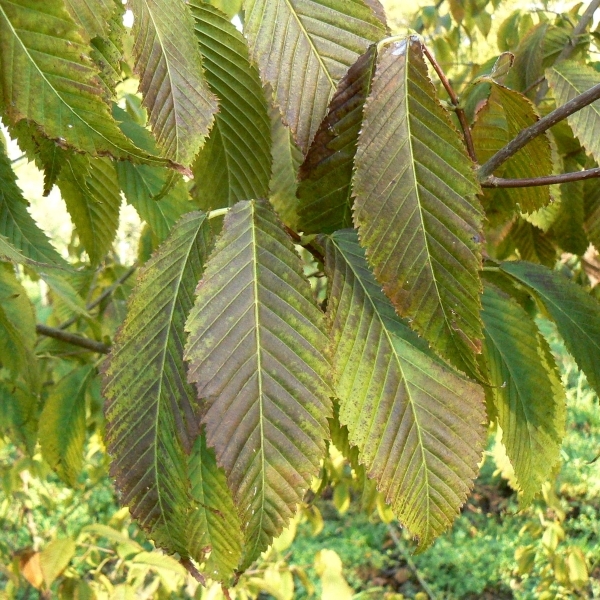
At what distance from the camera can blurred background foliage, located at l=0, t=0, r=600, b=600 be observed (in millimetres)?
1578

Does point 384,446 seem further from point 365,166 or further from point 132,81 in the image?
point 132,81

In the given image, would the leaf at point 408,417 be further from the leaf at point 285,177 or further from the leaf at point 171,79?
the leaf at point 285,177

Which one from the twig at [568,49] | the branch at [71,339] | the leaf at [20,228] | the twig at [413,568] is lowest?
the twig at [413,568]

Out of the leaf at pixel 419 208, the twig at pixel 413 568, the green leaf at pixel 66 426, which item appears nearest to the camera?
the leaf at pixel 419 208

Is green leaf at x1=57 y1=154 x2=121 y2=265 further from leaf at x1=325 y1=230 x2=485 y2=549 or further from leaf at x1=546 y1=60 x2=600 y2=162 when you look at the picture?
leaf at x1=546 y1=60 x2=600 y2=162

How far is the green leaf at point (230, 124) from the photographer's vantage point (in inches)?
28.0

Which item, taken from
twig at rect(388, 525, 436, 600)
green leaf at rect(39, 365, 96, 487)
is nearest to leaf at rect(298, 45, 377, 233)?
green leaf at rect(39, 365, 96, 487)

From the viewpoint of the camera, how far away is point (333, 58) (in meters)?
0.61

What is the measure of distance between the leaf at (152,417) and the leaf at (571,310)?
16.7 inches

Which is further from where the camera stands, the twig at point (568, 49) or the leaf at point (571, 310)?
the twig at point (568, 49)

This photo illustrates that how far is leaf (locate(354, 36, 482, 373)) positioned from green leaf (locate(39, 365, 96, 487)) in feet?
3.36

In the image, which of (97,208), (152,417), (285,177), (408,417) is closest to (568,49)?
(285,177)

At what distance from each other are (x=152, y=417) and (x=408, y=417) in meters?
0.22

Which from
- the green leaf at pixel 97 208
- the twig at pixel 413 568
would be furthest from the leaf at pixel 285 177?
the twig at pixel 413 568
